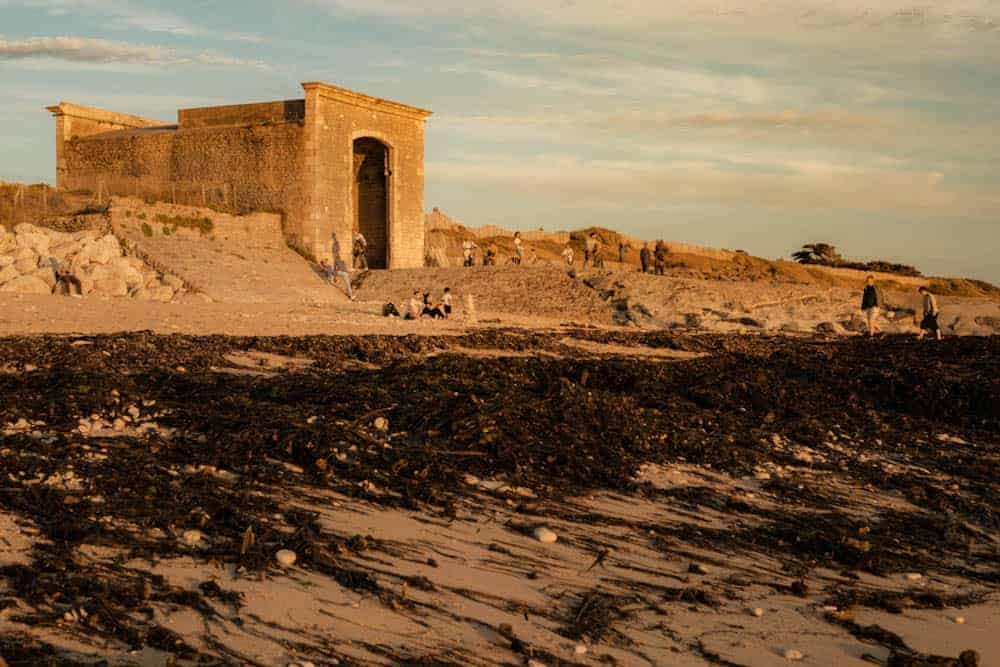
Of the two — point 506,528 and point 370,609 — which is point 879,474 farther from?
point 370,609

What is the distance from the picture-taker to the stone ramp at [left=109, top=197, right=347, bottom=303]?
2562cm

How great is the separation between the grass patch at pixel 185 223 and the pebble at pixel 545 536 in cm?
2552

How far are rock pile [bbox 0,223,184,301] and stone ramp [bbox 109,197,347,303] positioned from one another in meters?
0.78

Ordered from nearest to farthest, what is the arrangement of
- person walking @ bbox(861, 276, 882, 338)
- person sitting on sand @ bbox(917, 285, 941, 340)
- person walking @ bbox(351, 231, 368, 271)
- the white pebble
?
1. the white pebble
2. person sitting on sand @ bbox(917, 285, 941, 340)
3. person walking @ bbox(861, 276, 882, 338)
4. person walking @ bbox(351, 231, 368, 271)

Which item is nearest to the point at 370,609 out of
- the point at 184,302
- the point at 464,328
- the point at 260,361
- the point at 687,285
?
the point at 260,361

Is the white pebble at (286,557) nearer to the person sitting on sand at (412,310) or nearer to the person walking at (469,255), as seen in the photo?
the person sitting on sand at (412,310)

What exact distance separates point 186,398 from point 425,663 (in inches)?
202

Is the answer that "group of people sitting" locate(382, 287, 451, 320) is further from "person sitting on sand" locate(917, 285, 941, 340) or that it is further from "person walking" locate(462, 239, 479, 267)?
"person walking" locate(462, 239, 479, 267)

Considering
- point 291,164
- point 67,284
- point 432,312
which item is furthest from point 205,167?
point 432,312

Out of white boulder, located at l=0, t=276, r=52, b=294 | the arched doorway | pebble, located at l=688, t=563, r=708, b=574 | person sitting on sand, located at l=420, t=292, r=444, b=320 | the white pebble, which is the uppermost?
the arched doorway

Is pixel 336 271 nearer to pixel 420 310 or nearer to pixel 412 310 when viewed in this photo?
pixel 420 310

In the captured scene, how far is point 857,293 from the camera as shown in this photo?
26.6m

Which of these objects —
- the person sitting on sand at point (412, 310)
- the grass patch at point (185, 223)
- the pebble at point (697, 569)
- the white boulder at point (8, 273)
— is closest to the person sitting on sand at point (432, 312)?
the person sitting on sand at point (412, 310)

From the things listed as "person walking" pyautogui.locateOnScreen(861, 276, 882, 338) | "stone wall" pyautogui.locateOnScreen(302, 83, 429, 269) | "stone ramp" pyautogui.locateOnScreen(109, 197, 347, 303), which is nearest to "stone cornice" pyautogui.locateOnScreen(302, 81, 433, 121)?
"stone wall" pyautogui.locateOnScreen(302, 83, 429, 269)
